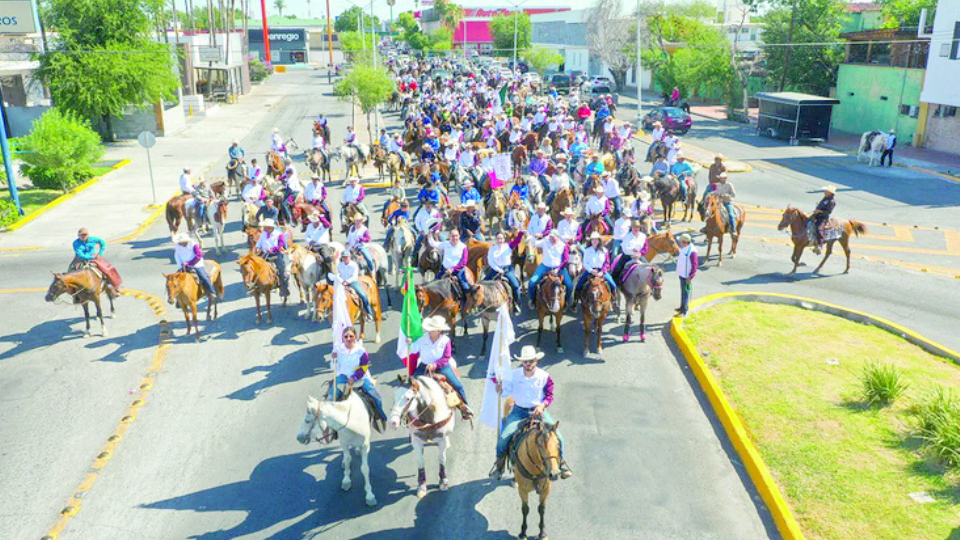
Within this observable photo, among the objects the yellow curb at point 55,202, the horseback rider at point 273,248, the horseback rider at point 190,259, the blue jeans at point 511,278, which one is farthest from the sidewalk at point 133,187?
the blue jeans at point 511,278

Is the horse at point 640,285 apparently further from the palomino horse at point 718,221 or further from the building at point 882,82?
the building at point 882,82

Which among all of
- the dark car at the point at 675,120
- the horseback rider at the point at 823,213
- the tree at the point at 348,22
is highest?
the tree at the point at 348,22

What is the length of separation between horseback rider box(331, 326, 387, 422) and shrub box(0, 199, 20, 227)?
21.4 m

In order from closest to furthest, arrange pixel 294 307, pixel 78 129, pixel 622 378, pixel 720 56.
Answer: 1. pixel 622 378
2. pixel 294 307
3. pixel 78 129
4. pixel 720 56

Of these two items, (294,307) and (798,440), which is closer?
(798,440)

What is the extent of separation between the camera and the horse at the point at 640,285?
51.9ft

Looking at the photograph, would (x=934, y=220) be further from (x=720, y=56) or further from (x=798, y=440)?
(x=720, y=56)

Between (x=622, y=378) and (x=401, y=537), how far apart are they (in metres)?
6.32

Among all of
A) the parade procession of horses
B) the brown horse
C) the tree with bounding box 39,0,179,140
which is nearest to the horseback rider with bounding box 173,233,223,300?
the parade procession of horses

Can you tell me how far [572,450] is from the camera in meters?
12.2

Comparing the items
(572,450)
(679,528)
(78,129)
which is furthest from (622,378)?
(78,129)

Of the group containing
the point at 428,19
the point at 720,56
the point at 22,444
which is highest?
the point at 428,19

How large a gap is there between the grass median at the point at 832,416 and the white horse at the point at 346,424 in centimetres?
627

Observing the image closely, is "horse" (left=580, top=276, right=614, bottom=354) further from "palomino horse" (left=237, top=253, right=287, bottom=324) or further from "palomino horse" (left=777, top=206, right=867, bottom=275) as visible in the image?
"palomino horse" (left=777, top=206, right=867, bottom=275)
